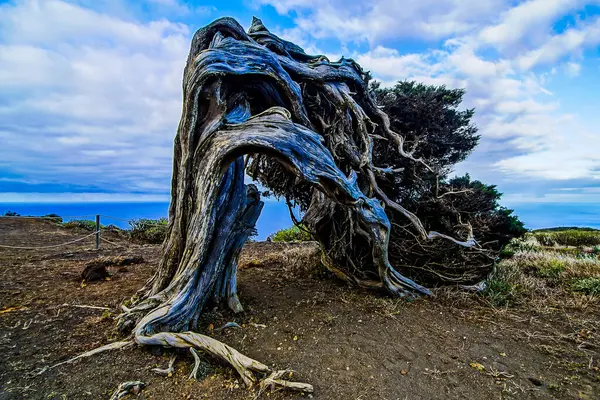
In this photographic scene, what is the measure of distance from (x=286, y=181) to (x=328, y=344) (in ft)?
13.6

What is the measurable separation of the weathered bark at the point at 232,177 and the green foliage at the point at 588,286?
2.37 metres

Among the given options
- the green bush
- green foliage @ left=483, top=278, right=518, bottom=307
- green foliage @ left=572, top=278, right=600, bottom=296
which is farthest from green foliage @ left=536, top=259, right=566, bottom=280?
the green bush

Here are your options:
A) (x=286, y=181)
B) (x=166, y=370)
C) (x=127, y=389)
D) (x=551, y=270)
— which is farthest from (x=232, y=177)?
(x=551, y=270)

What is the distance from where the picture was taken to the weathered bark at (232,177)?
405cm

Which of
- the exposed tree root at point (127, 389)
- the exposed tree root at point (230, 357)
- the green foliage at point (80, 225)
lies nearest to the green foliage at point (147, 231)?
the green foliage at point (80, 225)

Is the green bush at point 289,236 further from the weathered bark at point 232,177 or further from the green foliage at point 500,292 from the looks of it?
the green foliage at point 500,292

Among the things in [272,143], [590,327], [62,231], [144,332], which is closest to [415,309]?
[590,327]

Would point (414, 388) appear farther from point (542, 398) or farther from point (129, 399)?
point (129, 399)

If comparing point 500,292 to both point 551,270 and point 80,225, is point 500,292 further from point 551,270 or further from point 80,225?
→ point 80,225

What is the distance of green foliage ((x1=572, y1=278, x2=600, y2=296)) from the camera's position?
19.2 feet

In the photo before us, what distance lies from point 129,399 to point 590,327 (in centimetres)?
583

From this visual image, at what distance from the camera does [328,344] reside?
12.8 ft

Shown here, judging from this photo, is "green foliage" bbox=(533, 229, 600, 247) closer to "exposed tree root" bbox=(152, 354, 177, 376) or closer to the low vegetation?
the low vegetation

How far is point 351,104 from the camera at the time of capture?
6.02 meters
